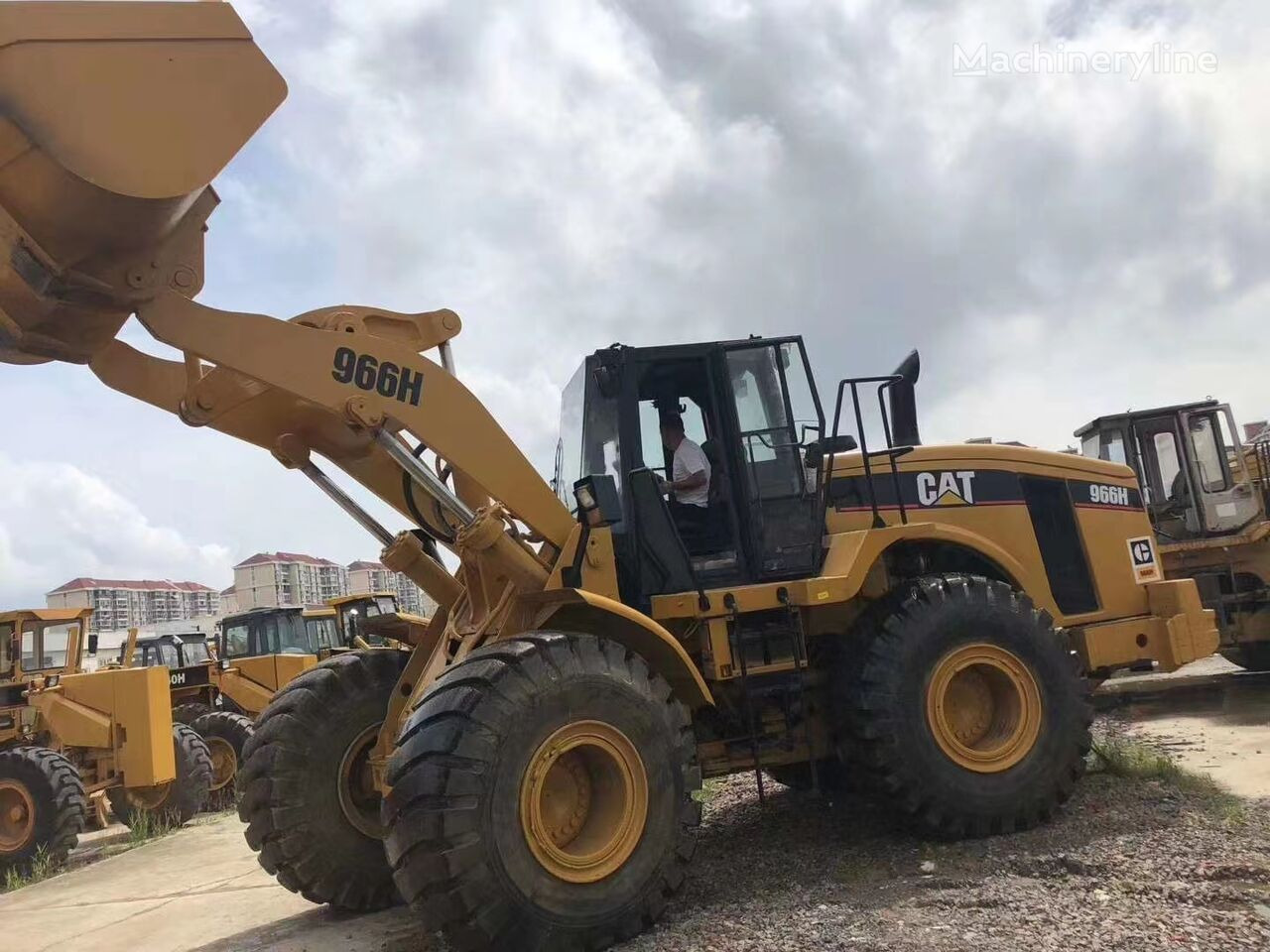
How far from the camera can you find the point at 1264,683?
11.0m

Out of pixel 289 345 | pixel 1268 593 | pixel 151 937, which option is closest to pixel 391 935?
pixel 151 937

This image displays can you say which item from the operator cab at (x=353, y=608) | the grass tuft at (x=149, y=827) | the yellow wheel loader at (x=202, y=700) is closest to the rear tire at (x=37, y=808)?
the grass tuft at (x=149, y=827)

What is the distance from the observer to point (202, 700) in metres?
14.6

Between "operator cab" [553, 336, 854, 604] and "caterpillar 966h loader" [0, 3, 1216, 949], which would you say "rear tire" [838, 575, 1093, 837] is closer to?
"caterpillar 966h loader" [0, 3, 1216, 949]

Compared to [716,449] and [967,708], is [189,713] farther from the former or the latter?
[967,708]

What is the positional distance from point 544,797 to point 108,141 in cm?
307

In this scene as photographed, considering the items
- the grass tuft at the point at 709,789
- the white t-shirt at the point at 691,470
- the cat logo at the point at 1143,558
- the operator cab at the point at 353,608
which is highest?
the operator cab at the point at 353,608

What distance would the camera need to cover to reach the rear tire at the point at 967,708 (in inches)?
200

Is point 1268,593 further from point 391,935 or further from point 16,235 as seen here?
point 16,235

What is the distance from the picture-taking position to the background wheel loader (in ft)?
36.1

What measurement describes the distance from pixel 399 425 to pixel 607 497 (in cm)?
120

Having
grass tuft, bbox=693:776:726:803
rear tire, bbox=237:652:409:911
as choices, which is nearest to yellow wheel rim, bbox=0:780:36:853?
rear tire, bbox=237:652:409:911

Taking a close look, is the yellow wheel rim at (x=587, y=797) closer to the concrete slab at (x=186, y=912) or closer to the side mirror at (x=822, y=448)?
the concrete slab at (x=186, y=912)

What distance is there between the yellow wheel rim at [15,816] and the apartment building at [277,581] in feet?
221
